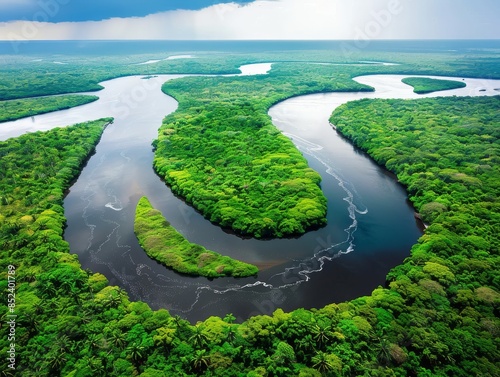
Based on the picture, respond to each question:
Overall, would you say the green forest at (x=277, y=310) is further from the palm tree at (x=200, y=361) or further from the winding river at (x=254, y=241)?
the winding river at (x=254, y=241)

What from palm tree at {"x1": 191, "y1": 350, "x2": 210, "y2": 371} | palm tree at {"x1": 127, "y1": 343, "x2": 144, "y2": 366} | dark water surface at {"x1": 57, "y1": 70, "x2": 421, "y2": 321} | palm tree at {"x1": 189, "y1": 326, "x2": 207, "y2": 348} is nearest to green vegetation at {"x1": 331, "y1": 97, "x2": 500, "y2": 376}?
dark water surface at {"x1": 57, "y1": 70, "x2": 421, "y2": 321}

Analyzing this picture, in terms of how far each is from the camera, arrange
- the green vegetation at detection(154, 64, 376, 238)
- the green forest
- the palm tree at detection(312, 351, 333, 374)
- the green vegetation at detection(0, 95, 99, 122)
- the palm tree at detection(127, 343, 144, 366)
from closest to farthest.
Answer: the palm tree at detection(312, 351, 333, 374) < the green forest < the palm tree at detection(127, 343, 144, 366) < the green vegetation at detection(154, 64, 376, 238) < the green vegetation at detection(0, 95, 99, 122)

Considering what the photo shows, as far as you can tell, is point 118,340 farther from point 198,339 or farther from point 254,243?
point 254,243

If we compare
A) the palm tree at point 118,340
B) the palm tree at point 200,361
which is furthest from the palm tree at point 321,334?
the palm tree at point 118,340

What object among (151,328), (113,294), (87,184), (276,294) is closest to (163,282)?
(113,294)

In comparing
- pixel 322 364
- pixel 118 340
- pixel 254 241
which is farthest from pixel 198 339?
pixel 254 241

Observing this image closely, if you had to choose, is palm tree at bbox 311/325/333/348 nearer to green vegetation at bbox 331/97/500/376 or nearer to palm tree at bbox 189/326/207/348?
green vegetation at bbox 331/97/500/376

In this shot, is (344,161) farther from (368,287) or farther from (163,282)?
(163,282)
